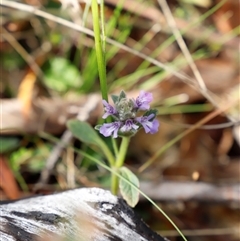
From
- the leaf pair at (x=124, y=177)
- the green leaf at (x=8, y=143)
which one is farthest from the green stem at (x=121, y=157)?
the green leaf at (x=8, y=143)

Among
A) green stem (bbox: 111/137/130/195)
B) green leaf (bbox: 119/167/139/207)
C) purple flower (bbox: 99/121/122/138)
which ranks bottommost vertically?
green leaf (bbox: 119/167/139/207)

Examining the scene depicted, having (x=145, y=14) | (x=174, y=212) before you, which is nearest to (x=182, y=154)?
(x=174, y=212)

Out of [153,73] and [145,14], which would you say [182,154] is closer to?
[153,73]

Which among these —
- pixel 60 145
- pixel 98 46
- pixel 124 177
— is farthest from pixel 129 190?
pixel 60 145

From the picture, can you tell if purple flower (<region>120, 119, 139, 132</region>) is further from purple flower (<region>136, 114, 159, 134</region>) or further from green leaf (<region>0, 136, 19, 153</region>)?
green leaf (<region>0, 136, 19, 153</region>)

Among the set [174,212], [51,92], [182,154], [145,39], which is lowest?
[174,212]

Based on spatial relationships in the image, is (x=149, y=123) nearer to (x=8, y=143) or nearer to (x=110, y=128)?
(x=110, y=128)

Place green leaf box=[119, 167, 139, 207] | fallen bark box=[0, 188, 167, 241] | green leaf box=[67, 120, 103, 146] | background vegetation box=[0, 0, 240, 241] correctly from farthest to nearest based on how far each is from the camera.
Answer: background vegetation box=[0, 0, 240, 241]
green leaf box=[67, 120, 103, 146]
green leaf box=[119, 167, 139, 207]
fallen bark box=[0, 188, 167, 241]

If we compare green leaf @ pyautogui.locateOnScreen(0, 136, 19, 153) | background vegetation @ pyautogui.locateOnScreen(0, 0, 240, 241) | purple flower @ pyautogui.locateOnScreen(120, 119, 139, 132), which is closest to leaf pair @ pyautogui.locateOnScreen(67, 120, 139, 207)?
purple flower @ pyautogui.locateOnScreen(120, 119, 139, 132)
